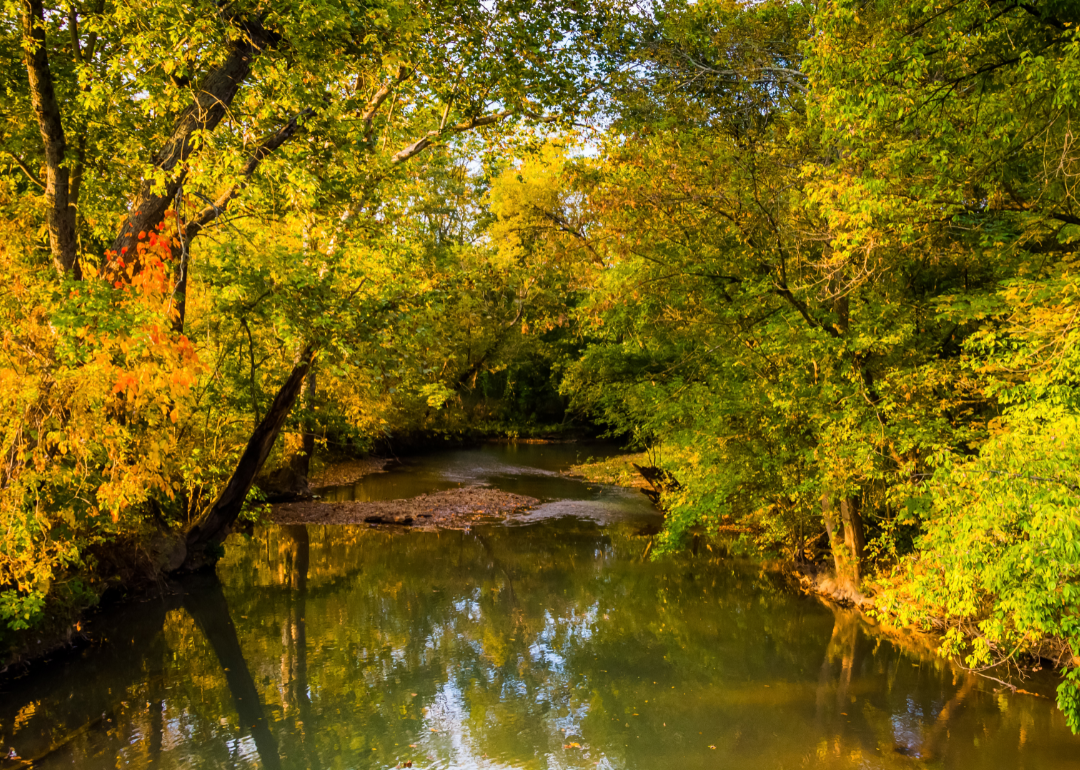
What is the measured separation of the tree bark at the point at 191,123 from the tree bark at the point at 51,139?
1.66 ft

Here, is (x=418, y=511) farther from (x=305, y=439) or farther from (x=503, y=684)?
(x=503, y=684)

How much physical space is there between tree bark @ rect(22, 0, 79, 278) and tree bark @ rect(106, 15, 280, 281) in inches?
19.9

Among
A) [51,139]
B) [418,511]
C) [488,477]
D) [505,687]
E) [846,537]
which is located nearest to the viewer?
[51,139]

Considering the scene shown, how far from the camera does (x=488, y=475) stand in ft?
88.3

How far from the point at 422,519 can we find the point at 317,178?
37.7ft

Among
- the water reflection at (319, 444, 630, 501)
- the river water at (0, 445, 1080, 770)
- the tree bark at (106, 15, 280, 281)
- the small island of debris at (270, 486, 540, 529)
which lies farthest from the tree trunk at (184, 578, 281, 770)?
the water reflection at (319, 444, 630, 501)

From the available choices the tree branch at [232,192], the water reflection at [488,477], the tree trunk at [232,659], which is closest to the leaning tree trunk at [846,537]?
the tree trunk at [232,659]

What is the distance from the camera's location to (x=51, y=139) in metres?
7.86

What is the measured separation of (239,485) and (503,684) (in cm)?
691

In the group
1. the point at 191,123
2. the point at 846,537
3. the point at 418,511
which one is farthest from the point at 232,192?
the point at 418,511

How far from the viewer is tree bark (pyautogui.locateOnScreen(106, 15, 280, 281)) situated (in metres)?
8.36

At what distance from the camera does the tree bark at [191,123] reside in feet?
27.4

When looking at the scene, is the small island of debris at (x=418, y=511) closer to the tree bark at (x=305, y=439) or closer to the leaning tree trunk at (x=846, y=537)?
the tree bark at (x=305, y=439)

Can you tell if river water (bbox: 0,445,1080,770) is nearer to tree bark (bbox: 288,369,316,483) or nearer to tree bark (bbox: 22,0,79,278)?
tree bark (bbox: 22,0,79,278)
